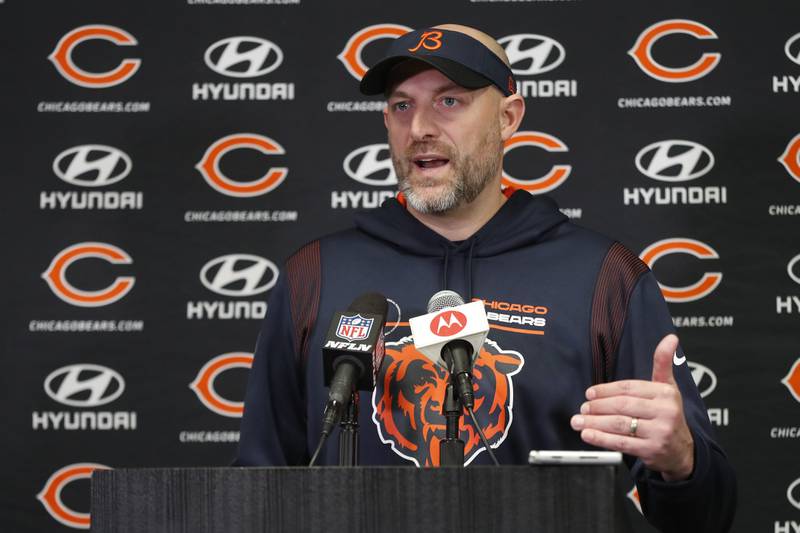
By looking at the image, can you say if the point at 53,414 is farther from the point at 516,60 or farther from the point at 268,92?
the point at 516,60

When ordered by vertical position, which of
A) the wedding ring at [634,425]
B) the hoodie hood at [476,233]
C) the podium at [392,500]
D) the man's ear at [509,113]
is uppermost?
the man's ear at [509,113]

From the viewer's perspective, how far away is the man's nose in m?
1.87

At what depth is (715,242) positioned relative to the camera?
2.90 meters

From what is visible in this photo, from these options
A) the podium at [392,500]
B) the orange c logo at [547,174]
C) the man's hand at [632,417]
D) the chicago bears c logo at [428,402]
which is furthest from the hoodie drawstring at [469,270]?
the orange c logo at [547,174]

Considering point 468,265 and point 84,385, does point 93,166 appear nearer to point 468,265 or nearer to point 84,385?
point 84,385

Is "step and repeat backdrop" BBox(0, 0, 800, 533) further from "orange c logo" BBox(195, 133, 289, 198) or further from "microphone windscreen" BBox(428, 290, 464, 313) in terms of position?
"microphone windscreen" BBox(428, 290, 464, 313)

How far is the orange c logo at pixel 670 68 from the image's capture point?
2.97 m

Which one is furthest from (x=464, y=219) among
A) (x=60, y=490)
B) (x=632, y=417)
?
(x=60, y=490)

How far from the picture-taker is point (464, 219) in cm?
197

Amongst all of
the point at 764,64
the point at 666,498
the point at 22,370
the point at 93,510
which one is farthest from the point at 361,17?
the point at 93,510

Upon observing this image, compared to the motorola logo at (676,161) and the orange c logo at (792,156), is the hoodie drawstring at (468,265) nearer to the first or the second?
the motorola logo at (676,161)

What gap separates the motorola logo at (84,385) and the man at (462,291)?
120 cm

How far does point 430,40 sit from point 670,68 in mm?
1350

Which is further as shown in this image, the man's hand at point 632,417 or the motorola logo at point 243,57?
the motorola logo at point 243,57
